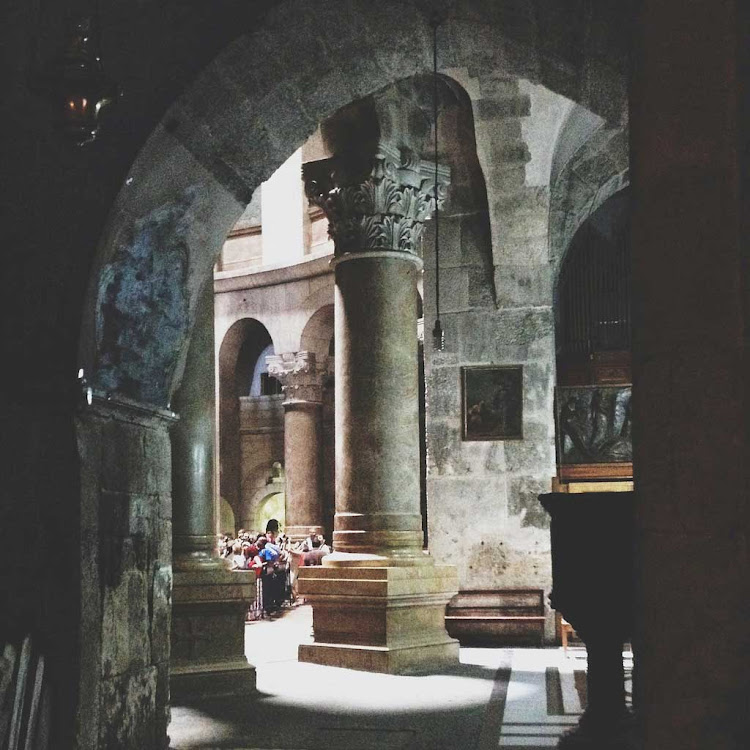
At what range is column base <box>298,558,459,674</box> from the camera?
10.0 meters

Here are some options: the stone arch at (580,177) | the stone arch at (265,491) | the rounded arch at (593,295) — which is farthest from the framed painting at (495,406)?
the stone arch at (265,491)

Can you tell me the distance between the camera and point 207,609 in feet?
29.1

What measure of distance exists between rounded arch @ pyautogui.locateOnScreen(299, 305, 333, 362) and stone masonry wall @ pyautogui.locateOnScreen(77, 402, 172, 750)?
16.4 meters

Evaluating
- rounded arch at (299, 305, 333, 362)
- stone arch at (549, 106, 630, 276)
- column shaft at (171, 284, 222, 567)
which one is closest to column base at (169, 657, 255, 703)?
column shaft at (171, 284, 222, 567)

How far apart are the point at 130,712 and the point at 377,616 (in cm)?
412

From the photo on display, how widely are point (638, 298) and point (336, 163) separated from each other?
7992 millimetres

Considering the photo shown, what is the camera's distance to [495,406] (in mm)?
13141

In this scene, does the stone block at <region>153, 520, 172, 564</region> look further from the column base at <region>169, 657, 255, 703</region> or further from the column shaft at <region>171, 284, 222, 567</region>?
the column shaft at <region>171, 284, 222, 567</region>

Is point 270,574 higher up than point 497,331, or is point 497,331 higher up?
point 497,331

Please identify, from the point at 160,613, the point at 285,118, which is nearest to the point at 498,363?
the point at 285,118

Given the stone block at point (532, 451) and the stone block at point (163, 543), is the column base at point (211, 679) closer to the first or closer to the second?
the stone block at point (163, 543)

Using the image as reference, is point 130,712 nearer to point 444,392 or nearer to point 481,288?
point 444,392

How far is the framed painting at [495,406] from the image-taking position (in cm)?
1311

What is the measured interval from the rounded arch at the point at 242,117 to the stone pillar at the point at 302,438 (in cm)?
1546
